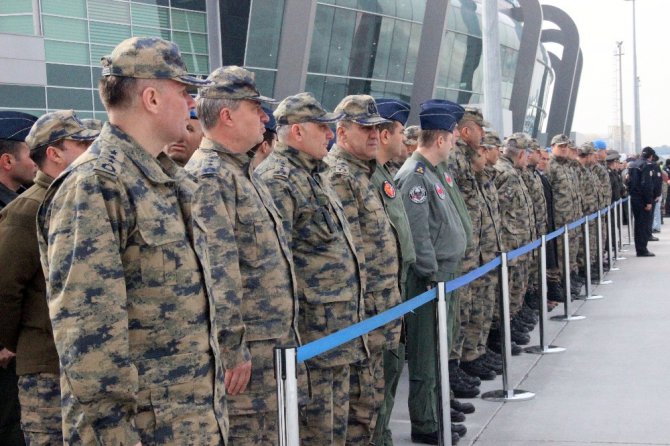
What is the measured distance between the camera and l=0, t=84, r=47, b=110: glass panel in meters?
23.8

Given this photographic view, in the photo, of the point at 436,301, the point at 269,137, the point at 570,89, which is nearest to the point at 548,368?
the point at 436,301

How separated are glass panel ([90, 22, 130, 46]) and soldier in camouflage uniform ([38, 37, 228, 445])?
74.6 ft

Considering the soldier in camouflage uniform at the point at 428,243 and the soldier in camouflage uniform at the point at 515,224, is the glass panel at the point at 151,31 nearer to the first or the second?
the soldier in camouflage uniform at the point at 515,224

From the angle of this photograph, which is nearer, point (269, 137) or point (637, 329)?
point (269, 137)

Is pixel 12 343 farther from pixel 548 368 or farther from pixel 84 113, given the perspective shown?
pixel 84 113

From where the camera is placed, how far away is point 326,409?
174 inches

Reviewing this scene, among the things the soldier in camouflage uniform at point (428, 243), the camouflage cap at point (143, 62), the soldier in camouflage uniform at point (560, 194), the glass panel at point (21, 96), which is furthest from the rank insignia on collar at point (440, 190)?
the glass panel at point (21, 96)

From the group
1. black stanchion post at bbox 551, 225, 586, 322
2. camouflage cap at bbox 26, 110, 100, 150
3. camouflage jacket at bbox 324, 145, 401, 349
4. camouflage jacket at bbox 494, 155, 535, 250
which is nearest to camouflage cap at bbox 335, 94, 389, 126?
camouflage jacket at bbox 324, 145, 401, 349

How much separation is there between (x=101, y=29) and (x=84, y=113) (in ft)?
7.29

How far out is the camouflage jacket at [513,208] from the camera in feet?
31.7

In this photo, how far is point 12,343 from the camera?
381cm

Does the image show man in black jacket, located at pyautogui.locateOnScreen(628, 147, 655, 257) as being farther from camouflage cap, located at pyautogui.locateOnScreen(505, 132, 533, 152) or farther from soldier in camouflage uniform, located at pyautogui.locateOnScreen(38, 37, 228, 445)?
soldier in camouflage uniform, located at pyautogui.locateOnScreen(38, 37, 228, 445)

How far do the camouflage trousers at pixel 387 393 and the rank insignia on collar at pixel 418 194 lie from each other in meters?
1.02

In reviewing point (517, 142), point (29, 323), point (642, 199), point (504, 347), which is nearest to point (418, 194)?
point (504, 347)
